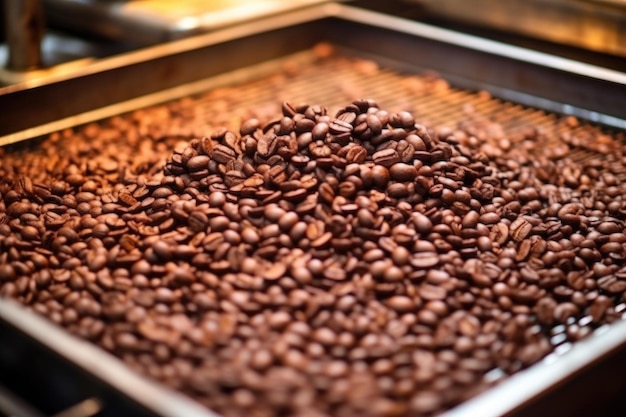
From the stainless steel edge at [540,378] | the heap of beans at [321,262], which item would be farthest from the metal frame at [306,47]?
the stainless steel edge at [540,378]

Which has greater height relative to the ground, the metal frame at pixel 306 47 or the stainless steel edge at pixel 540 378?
the metal frame at pixel 306 47

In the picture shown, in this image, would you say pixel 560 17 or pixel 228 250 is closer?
pixel 228 250


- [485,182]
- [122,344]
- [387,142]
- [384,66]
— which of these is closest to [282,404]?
[122,344]

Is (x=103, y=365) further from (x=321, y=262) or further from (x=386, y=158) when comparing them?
(x=386, y=158)

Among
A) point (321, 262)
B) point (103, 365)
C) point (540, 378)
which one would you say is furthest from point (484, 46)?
point (103, 365)

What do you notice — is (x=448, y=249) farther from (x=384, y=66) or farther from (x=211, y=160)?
(x=384, y=66)

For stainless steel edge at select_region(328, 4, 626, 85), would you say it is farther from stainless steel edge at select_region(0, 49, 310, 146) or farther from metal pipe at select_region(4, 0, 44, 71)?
metal pipe at select_region(4, 0, 44, 71)

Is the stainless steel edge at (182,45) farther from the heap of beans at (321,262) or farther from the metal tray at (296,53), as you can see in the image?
the heap of beans at (321,262)
